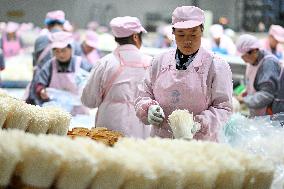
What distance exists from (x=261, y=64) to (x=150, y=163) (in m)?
3.87

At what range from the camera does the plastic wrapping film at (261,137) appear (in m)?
1.74

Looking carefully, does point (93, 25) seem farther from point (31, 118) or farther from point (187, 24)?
point (31, 118)

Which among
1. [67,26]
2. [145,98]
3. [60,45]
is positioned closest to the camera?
[145,98]

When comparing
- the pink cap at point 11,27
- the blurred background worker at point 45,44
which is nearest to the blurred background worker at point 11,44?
the pink cap at point 11,27

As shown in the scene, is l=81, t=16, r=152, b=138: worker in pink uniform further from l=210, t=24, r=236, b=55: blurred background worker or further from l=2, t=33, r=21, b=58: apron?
l=2, t=33, r=21, b=58: apron

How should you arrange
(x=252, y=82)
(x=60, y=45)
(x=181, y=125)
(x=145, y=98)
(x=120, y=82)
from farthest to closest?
(x=252, y=82)
(x=60, y=45)
(x=120, y=82)
(x=145, y=98)
(x=181, y=125)

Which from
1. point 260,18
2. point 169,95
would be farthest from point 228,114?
point 260,18

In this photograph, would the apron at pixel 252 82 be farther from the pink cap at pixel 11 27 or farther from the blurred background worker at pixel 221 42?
the pink cap at pixel 11 27

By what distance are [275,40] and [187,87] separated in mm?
4298

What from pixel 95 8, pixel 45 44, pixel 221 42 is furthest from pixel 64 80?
pixel 221 42

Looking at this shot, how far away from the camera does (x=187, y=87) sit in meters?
2.60

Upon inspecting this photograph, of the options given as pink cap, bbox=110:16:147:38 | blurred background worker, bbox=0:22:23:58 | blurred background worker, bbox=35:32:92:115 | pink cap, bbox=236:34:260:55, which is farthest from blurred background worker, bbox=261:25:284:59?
pink cap, bbox=110:16:147:38

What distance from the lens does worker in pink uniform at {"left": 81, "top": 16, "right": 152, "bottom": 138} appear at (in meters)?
3.44

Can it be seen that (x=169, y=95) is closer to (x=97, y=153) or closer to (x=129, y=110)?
(x=129, y=110)
